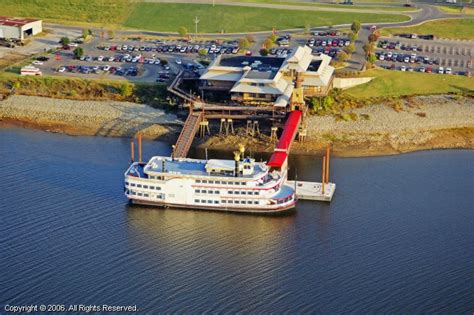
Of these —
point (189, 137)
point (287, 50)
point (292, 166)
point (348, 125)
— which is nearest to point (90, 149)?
point (189, 137)

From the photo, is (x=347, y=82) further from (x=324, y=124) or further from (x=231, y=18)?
(x=231, y=18)

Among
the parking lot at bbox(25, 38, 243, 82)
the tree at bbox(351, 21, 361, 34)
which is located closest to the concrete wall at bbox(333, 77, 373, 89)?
the parking lot at bbox(25, 38, 243, 82)

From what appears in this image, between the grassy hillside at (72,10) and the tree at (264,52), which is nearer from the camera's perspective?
the tree at (264,52)

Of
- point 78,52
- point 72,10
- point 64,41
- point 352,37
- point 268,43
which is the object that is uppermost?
point 72,10

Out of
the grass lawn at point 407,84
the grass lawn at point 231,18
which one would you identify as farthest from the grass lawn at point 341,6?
the grass lawn at point 407,84

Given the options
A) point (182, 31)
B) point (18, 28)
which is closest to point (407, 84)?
point (182, 31)

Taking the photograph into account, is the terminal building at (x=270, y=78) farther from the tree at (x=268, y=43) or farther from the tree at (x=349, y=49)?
the tree at (x=268, y=43)

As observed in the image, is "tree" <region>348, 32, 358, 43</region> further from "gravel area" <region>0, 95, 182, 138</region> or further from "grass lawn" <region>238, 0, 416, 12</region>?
"gravel area" <region>0, 95, 182, 138</region>
